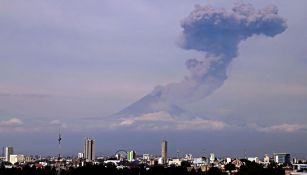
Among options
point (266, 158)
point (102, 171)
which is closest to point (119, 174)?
point (102, 171)

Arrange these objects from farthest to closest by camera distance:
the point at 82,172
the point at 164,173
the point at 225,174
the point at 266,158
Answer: the point at 266,158, the point at 225,174, the point at 164,173, the point at 82,172

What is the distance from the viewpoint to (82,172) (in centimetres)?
7625

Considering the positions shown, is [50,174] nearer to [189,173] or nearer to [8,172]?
[8,172]

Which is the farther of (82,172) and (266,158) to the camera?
(266,158)

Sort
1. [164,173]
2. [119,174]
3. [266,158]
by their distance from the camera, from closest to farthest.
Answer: [119,174] → [164,173] → [266,158]

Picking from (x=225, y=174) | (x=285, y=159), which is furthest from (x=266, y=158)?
(x=225, y=174)

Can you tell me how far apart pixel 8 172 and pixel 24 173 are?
3156mm

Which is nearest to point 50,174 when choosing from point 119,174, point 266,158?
point 119,174

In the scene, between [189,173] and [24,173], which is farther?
[189,173]

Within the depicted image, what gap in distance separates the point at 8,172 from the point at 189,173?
93.5 ft

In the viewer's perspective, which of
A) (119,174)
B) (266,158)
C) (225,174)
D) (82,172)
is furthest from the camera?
(266,158)

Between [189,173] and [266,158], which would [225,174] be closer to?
[189,173]

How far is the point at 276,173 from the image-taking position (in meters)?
86.8

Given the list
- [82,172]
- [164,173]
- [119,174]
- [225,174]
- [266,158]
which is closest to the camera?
[82,172]
